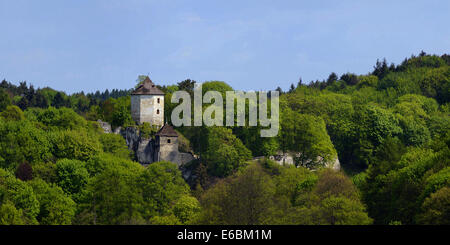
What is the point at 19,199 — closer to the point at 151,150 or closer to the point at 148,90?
the point at 151,150

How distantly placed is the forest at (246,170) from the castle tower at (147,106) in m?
0.93

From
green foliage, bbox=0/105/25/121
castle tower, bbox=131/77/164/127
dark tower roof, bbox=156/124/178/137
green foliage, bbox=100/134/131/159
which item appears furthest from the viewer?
green foliage, bbox=0/105/25/121

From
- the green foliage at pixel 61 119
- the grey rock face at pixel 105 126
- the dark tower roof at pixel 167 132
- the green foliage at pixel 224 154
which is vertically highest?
the green foliage at pixel 61 119

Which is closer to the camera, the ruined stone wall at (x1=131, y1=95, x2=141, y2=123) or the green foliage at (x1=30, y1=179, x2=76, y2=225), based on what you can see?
the green foliage at (x1=30, y1=179, x2=76, y2=225)

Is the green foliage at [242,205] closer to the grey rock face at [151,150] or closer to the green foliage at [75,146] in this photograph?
the grey rock face at [151,150]

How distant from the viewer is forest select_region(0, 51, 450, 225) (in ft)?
193

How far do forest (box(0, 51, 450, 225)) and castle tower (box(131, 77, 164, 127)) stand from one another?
934mm

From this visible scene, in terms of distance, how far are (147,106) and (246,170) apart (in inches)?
708

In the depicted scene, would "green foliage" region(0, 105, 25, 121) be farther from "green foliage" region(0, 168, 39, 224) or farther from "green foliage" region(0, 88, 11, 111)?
"green foliage" region(0, 168, 39, 224)

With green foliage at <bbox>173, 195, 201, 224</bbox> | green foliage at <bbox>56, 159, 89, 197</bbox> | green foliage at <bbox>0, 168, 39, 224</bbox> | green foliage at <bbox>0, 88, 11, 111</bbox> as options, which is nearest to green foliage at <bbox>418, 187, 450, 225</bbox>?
green foliage at <bbox>173, 195, 201, 224</bbox>

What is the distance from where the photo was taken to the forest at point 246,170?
58.7m

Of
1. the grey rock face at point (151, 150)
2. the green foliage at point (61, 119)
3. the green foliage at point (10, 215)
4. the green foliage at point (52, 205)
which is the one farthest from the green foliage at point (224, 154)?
the green foliage at point (10, 215)
